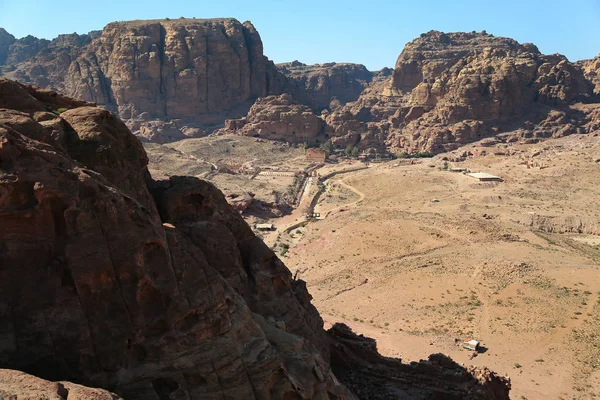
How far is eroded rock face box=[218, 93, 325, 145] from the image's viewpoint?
118062 millimetres

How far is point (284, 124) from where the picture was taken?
11819cm

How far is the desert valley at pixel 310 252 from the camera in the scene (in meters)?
11.4

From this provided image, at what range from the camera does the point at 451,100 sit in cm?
11612

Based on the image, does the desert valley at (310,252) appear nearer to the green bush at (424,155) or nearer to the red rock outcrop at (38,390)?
the red rock outcrop at (38,390)

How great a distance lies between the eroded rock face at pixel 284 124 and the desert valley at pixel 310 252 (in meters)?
0.54

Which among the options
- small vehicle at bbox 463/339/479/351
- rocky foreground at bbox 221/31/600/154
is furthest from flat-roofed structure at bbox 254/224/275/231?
rocky foreground at bbox 221/31/600/154

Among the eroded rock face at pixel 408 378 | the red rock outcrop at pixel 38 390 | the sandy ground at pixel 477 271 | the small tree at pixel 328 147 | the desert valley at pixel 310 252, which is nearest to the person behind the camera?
the red rock outcrop at pixel 38 390

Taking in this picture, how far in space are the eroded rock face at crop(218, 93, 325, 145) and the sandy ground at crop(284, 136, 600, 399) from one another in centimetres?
4380

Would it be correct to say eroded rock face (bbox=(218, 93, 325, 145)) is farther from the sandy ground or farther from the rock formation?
the rock formation

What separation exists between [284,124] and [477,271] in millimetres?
82667

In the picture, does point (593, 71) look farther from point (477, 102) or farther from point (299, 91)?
point (299, 91)

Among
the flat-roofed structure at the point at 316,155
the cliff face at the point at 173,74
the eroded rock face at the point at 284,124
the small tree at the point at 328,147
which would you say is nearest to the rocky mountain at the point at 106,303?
the flat-roofed structure at the point at 316,155

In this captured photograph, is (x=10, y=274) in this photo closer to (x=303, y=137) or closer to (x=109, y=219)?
(x=109, y=219)

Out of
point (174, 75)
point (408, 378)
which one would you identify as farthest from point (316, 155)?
point (408, 378)
